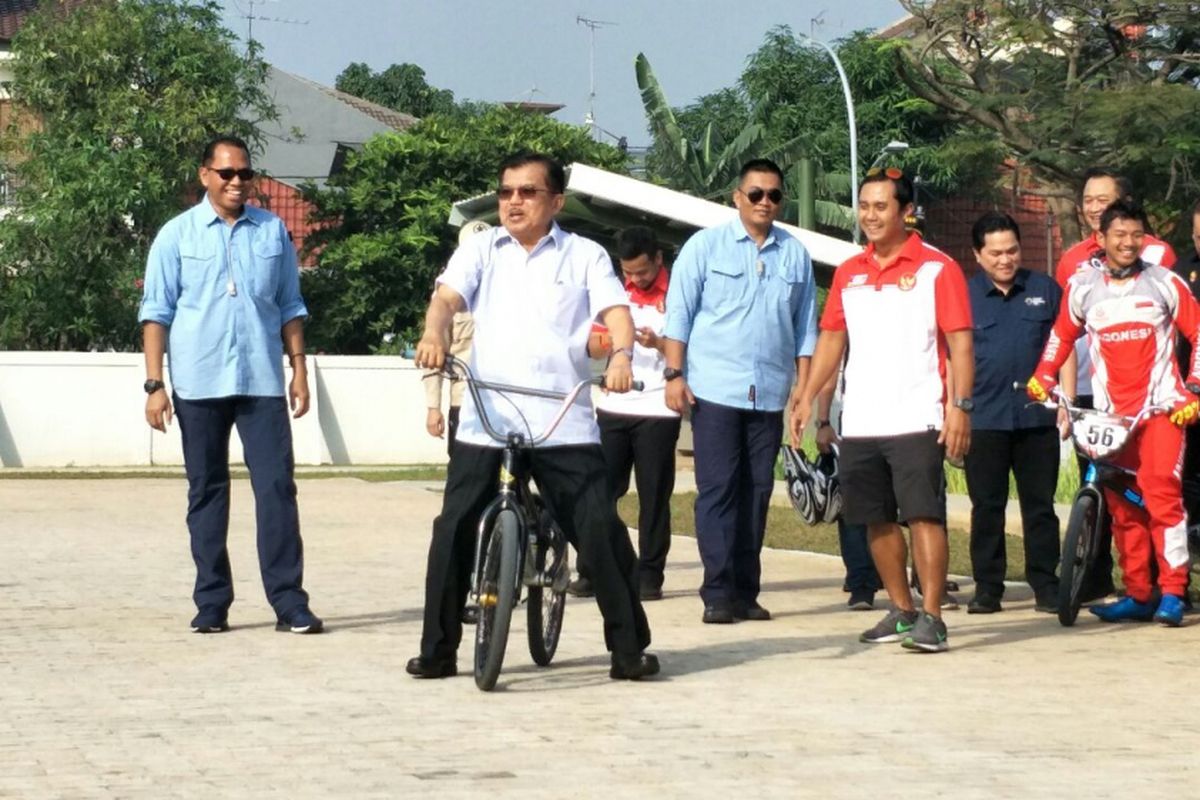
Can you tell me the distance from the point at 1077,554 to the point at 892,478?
1339mm

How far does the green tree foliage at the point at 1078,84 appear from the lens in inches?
1166

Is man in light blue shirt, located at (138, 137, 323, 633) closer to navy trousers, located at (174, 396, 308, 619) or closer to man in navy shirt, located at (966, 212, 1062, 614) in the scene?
navy trousers, located at (174, 396, 308, 619)

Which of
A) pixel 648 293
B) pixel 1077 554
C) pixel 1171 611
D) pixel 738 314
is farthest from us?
pixel 648 293

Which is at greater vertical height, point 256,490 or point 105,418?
point 256,490

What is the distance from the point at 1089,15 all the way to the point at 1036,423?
21944 millimetres

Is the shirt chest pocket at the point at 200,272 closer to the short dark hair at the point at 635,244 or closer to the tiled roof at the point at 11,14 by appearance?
the short dark hair at the point at 635,244

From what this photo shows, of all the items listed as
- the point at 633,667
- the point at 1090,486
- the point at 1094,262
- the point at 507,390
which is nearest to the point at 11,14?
the point at 1094,262

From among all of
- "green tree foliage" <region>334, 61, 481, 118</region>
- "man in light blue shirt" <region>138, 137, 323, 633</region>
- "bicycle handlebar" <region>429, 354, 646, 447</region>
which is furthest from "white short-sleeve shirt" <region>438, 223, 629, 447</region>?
"green tree foliage" <region>334, 61, 481, 118</region>

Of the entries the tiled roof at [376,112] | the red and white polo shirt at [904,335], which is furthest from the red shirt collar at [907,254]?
the tiled roof at [376,112]

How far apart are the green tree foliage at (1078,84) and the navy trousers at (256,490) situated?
2106cm

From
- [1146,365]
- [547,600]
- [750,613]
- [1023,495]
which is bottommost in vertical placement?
[750,613]

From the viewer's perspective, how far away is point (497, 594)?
312 inches

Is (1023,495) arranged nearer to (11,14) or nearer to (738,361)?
(738,361)

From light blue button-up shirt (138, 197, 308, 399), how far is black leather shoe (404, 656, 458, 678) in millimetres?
1982
